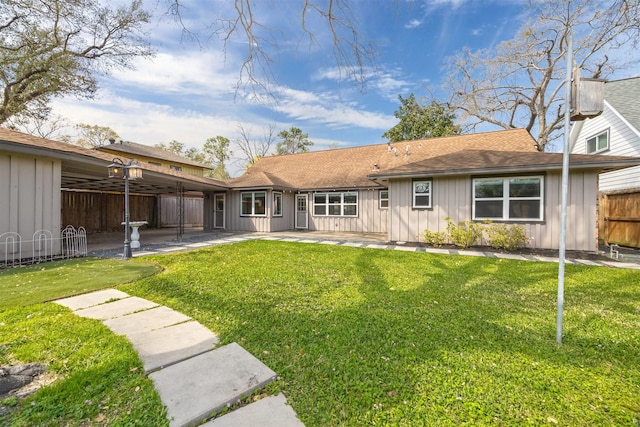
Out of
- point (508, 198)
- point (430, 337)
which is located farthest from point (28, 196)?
point (508, 198)

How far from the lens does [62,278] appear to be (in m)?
5.07

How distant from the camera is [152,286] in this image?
181 inches

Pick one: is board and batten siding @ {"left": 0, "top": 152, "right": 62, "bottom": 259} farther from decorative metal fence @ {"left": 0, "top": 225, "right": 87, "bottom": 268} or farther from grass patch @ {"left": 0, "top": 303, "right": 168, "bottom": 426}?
grass patch @ {"left": 0, "top": 303, "right": 168, "bottom": 426}

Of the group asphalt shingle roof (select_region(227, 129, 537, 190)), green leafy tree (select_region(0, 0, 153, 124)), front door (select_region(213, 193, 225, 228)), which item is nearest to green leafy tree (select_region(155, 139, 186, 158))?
green leafy tree (select_region(0, 0, 153, 124))

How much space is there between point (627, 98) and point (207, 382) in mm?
17148

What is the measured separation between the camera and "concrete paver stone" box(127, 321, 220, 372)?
2.38 meters

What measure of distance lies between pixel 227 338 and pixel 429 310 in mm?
2551

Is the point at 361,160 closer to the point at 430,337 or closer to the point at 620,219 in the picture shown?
the point at 620,219

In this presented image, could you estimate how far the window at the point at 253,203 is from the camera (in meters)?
13.7

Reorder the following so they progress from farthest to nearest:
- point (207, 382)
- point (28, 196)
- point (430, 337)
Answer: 1. point (28, 196)
2. point (430, 337)
3. point (207, 382)

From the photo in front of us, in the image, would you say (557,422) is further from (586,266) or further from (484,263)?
(586,266)

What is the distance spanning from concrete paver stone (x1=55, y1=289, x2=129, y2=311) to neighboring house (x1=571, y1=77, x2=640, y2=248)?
14.5m

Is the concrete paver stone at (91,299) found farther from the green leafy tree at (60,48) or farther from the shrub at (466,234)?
the green leafy tree at (60,48)

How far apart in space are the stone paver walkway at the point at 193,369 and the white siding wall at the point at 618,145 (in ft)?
43.9
